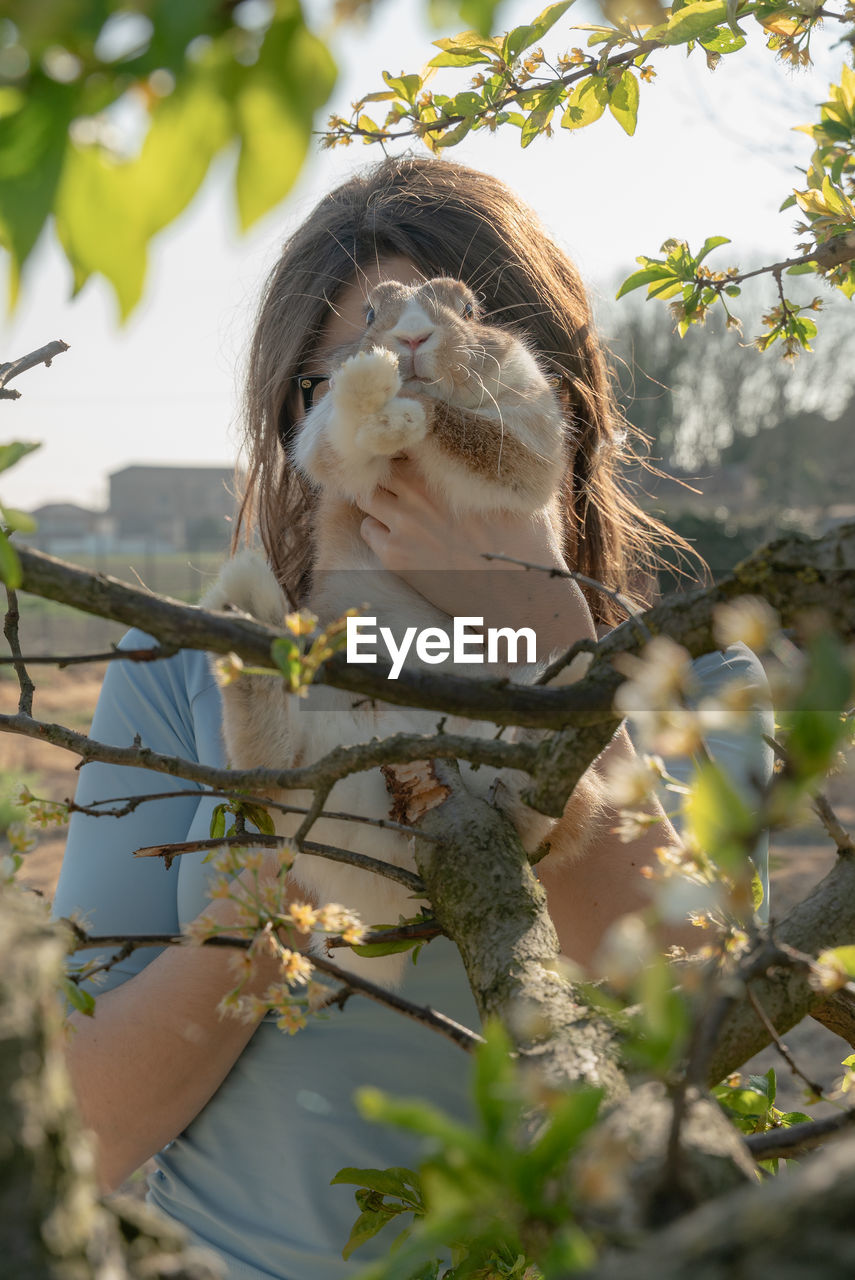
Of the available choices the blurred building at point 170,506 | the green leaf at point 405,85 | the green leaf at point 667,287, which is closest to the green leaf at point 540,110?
the green leaf at point 405,85

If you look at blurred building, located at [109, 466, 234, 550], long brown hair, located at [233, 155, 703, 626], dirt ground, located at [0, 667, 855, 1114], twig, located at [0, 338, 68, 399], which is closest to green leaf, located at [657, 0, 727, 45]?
twig, located at [0, 338, 68, 399]

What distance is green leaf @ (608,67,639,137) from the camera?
4.41 ft

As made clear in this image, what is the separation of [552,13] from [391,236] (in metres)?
1.38

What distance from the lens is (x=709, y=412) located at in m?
22.6

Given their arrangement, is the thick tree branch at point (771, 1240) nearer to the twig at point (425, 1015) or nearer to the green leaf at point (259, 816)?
the twig at point (425, 1015)

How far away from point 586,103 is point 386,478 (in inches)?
42.6

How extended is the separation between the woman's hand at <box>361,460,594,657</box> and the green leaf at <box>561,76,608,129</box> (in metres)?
0.92

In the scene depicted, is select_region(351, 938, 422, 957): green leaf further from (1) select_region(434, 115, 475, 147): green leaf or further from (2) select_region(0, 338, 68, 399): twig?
(1) select_region(434, 115, 475, 147): green leaf

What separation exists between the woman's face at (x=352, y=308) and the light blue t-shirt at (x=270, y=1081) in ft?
3.16

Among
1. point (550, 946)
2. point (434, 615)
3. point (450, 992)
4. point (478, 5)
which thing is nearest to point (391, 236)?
point (434, 615)

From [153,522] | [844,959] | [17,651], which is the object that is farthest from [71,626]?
[844,959]

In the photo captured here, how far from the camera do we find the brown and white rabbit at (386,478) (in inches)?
66.2

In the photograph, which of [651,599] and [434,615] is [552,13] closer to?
[434,615]

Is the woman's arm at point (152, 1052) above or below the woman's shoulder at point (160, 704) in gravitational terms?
below
